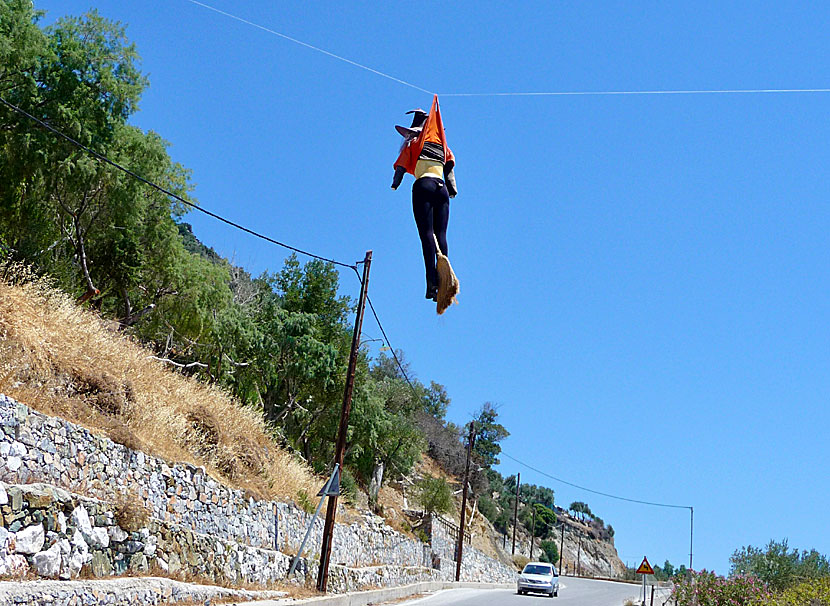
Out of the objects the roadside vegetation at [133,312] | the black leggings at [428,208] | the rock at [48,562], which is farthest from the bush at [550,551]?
the black leggings at [428,208]

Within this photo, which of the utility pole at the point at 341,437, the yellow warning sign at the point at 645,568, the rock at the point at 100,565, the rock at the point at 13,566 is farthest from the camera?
the yellow warning sign at the point at 645,568

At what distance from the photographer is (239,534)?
19.4 m

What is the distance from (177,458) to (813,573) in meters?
23.8

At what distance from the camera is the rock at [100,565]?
1227 cm

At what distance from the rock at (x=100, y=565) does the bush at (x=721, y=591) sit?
12.6 metres

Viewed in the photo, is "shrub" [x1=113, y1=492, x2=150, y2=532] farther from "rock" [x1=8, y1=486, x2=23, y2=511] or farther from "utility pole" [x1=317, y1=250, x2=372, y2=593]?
"utility pole" [x1=317, y1=250, x2=372, y2=593]

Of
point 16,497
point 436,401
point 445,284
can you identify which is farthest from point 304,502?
point 436,401

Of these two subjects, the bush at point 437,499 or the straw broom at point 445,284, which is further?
the bush at point 437,499

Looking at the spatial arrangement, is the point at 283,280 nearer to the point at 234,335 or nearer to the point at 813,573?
the point at 234,335

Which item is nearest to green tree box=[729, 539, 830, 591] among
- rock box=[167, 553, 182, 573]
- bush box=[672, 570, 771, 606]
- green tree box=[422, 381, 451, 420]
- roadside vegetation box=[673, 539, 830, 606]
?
roadside vegetation box=[673, 539, 830, 606]

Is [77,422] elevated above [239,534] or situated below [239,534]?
above

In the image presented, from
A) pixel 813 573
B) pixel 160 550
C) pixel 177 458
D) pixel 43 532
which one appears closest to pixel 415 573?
pixel 813 573

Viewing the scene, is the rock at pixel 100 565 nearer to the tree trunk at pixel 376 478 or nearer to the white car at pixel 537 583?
the white car at pixel 537 583

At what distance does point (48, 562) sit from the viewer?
1127cm
